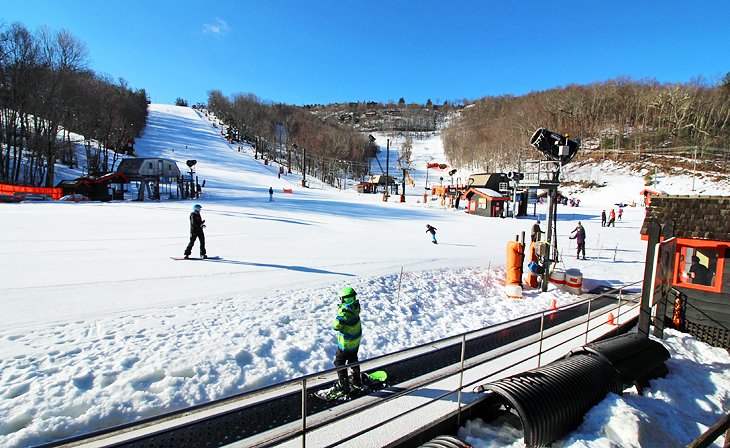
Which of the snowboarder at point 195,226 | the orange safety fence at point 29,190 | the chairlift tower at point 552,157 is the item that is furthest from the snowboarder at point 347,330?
the orange safety fence at point 29,190

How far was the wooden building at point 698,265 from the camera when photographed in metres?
7.96

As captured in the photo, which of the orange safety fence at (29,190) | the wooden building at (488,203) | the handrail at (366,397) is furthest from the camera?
the wooden building at (488,203)

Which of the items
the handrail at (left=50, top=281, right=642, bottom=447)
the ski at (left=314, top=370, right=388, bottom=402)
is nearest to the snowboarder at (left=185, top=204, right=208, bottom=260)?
the handrail at (left=50, top=281, right=642, bottom=447)

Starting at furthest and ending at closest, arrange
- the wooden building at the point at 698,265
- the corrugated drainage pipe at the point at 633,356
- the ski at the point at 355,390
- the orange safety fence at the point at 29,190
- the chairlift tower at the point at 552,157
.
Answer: the orange safety fence at the point at 29,190 → the chairlift tower at the point at 552,157 → the wooden building at the point at 698,265 → the corrugated drainage pipe at the point at 633,356 → the ski at the point at 355,390

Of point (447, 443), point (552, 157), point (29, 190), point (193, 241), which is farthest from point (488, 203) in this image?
point (29, 190)

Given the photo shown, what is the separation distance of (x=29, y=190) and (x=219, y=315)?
31.5 metres

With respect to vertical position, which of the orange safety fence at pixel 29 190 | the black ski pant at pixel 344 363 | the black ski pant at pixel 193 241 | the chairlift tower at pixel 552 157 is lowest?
the black ski pant at pixel 344 363

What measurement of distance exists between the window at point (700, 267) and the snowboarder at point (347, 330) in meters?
8.68

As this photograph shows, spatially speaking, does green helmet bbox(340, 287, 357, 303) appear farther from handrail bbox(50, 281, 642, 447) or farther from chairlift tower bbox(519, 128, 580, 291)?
chairlift tower bbox(519, 128, 580, 291)

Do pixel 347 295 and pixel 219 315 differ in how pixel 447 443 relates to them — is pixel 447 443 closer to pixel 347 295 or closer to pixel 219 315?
pixel 347 295

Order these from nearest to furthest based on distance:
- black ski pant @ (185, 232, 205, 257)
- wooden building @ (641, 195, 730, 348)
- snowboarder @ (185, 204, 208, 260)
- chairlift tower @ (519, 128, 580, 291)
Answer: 1. wooden building @ (641, 195, 730, 348)
2. snowboarder @ (185, 204, 208, 260)
3. black ski pant @ (185, 232, 205, 257)
4. chairlift tower @ (519, 128, 580, 291)

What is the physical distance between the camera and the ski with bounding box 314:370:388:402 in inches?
184

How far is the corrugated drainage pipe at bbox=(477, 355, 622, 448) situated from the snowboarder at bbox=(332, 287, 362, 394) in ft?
5.61

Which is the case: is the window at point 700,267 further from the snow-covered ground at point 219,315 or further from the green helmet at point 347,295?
the green helmet at point 347,295
